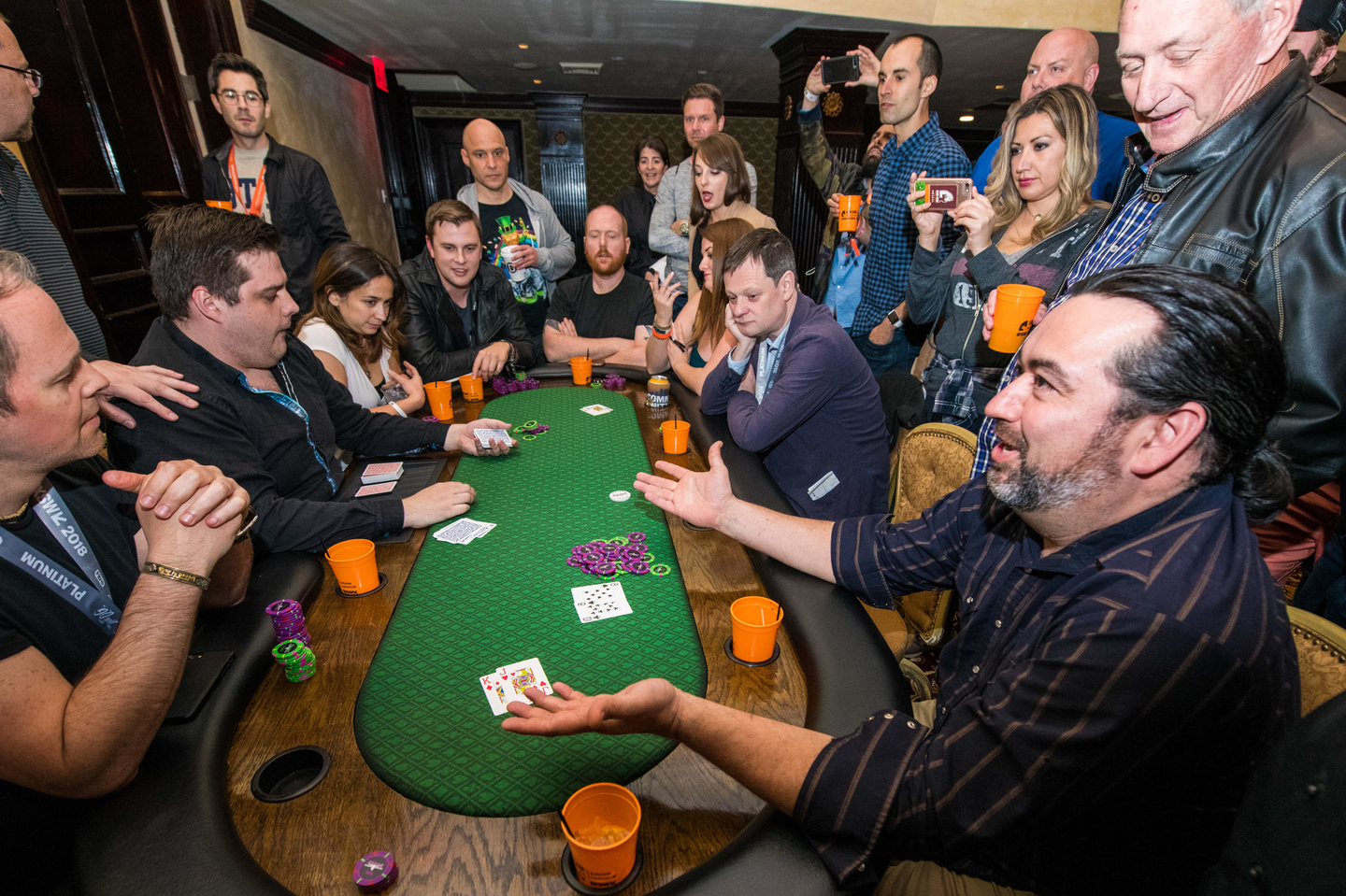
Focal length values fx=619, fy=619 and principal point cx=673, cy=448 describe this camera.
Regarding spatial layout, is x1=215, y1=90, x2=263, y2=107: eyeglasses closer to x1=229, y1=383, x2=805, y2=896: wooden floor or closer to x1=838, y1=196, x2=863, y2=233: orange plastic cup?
x1=838, y1=196, x2=863, y2=233: orange plastic cup

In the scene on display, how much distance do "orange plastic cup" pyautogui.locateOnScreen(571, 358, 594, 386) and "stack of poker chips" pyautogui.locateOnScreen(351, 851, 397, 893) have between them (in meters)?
2.31

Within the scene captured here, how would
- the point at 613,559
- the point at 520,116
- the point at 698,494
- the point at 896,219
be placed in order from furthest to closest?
the point at 520,116
the point at 896,219
the point at 698,494
the point at 613,559

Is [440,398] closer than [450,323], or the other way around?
[440,398]

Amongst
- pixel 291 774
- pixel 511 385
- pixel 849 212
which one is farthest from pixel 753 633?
pixel 849 212

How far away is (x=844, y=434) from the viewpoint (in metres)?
2.21

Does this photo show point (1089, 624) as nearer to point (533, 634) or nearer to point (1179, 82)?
point (533, 634)

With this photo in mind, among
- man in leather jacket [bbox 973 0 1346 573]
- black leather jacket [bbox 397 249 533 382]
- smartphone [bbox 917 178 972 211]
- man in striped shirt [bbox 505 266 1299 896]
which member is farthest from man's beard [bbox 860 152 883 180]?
man in striped shirt [bbox 505 266 1299 896]

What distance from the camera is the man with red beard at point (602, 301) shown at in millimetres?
3654

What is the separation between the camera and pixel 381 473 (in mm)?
2027

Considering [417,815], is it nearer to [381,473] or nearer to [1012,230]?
[381,473]

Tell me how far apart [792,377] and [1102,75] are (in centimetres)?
813

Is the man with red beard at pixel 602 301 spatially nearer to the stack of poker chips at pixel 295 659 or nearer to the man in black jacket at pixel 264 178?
the man in black jacket at pixel 264 178

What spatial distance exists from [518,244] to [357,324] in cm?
151

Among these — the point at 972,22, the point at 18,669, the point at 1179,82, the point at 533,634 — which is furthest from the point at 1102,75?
the point at 18,669
